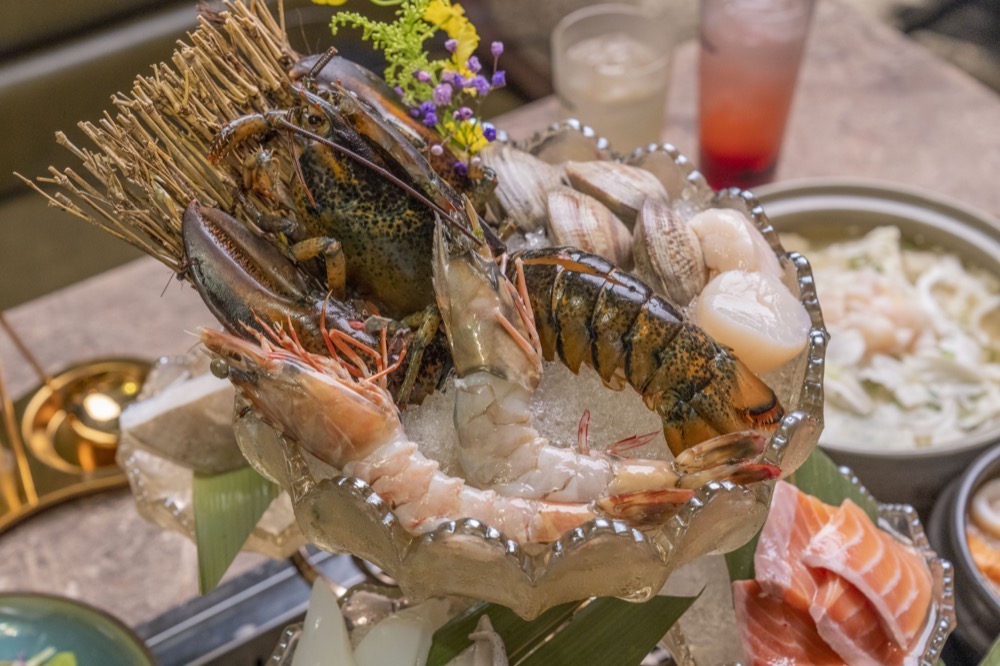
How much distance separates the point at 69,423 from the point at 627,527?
3.35 feet

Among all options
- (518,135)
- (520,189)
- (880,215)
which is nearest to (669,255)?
(520,189)

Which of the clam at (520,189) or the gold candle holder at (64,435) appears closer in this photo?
the clam at (520,189)

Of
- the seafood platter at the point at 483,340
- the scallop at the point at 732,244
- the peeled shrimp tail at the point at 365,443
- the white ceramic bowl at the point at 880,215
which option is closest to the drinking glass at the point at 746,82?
the white ceramic bowl at the point at 880,215

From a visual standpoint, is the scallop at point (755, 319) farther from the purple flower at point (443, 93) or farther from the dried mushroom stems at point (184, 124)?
the dried mushroom stems at point (184, 124)

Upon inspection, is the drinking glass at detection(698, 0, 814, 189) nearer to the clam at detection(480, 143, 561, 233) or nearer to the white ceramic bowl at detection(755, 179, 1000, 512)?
the white ceramic bowl at detection(755, 179, 1000, 512)

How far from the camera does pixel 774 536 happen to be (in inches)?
39.0

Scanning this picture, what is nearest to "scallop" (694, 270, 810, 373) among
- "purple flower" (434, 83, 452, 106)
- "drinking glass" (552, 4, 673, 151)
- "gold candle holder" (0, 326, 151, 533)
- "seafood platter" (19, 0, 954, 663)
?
"seafood platter" (19, 0, 954, 663)

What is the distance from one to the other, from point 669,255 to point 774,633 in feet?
1.24

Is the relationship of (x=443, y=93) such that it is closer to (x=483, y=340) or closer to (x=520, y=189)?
(x=520, y=189)

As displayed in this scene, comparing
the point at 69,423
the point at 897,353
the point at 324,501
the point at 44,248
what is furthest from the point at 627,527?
the point at 44,248

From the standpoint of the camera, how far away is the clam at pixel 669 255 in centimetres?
96

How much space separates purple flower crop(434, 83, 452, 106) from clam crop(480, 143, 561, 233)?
84 millimetres

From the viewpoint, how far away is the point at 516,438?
847mm

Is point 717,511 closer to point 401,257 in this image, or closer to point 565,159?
point 401,257
